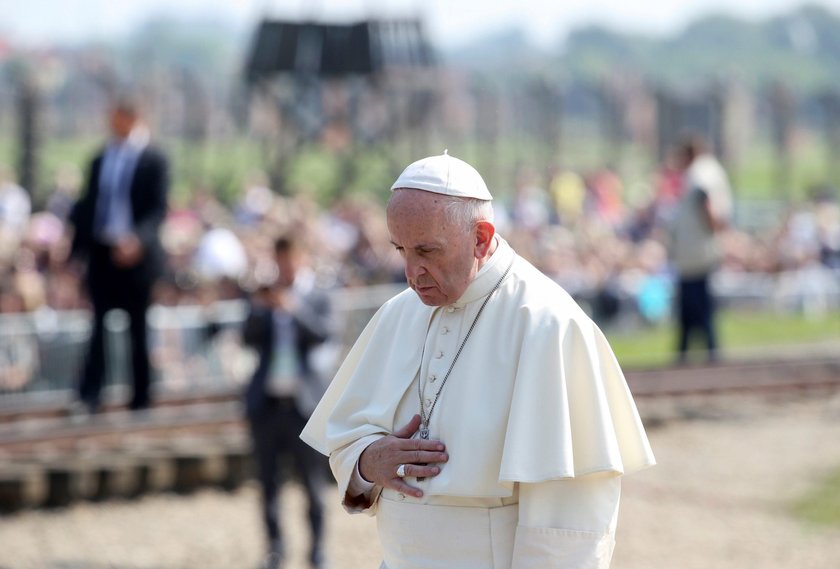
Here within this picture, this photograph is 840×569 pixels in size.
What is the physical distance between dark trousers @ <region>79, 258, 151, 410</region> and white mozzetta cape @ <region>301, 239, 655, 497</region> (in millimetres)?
6818

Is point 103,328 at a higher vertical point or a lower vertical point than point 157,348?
higher

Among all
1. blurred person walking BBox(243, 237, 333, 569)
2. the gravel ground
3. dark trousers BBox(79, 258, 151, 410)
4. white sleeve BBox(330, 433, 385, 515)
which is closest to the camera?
white sleeve BBox(330, 433, 385, 515)

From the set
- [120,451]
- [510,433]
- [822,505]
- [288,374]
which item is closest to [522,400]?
[510,433]

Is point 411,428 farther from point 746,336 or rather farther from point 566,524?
point 746,336

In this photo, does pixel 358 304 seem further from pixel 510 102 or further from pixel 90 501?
pixel 510 102

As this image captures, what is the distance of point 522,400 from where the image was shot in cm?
384

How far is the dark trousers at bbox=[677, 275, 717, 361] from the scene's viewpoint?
13812mm

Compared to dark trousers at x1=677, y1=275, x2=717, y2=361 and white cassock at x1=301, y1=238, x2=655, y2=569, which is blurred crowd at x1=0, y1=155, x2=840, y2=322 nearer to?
dark trousers at x1=677, y1=275, x2=717, y2=361

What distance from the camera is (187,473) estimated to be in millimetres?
10836

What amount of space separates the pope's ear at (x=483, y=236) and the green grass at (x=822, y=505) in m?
6.64

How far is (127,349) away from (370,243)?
558 centimetres

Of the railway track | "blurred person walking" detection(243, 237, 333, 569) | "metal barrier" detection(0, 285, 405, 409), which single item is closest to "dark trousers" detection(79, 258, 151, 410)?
the railway track

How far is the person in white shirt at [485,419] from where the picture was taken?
12.5 feet

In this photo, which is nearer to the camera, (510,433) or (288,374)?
(510,433)
